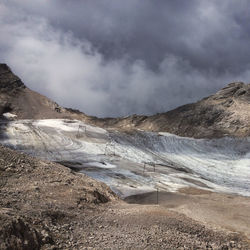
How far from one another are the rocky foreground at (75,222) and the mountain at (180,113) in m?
38.9

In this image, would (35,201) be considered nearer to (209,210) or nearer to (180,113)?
(209,210)

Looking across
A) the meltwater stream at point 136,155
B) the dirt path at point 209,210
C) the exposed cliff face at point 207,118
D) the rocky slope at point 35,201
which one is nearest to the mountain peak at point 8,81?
the exposed cliff face at point 207,118

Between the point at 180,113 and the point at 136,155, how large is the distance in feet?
121

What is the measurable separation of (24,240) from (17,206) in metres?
1.86

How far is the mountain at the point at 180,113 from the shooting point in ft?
163

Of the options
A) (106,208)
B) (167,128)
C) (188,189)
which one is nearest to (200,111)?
(167,128)

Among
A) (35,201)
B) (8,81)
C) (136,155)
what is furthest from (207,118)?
(35,201)

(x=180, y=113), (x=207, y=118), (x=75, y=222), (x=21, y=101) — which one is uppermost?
(x=180, y=113)

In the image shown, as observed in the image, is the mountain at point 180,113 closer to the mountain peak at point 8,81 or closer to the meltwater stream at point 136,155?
the mountain peak at point 8,81

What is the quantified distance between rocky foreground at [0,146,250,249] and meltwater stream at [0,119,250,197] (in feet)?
21.3

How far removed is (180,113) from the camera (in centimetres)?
6356

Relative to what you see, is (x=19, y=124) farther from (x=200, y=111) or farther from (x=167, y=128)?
(x=200, y=111)

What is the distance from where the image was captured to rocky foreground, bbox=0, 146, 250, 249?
523cm

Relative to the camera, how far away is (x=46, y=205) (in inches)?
279
